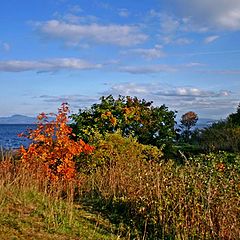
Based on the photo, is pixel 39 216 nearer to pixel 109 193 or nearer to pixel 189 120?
pixel 109 193

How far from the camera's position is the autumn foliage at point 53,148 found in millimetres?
10508

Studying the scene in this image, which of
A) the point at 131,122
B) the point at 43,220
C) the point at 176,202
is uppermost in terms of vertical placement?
the point at 131,122

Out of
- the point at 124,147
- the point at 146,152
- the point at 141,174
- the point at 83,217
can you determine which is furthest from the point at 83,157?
the point at 83,217

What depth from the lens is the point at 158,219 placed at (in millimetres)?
7414

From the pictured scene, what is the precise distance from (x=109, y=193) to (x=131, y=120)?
19.2ft

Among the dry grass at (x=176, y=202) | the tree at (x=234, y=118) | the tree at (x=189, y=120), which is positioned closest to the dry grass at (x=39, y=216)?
the dry grass at (x=176, y=202)

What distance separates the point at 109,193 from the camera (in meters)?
9.40

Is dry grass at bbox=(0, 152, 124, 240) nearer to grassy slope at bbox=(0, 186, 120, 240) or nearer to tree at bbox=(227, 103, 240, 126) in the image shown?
grassy slope at bbox=(0, 186, 120, 240)

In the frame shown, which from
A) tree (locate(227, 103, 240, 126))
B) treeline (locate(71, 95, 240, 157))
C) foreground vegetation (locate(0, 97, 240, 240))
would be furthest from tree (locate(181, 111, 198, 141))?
foreground vegetation (locate(0, 97, 240, 240))

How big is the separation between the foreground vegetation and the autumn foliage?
0.02 m

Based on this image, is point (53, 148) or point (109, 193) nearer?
point (109, 193)

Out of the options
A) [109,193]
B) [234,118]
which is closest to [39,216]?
[109,193]

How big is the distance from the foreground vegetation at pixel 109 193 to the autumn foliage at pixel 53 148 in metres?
0.02

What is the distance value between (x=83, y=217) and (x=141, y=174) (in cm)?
189
